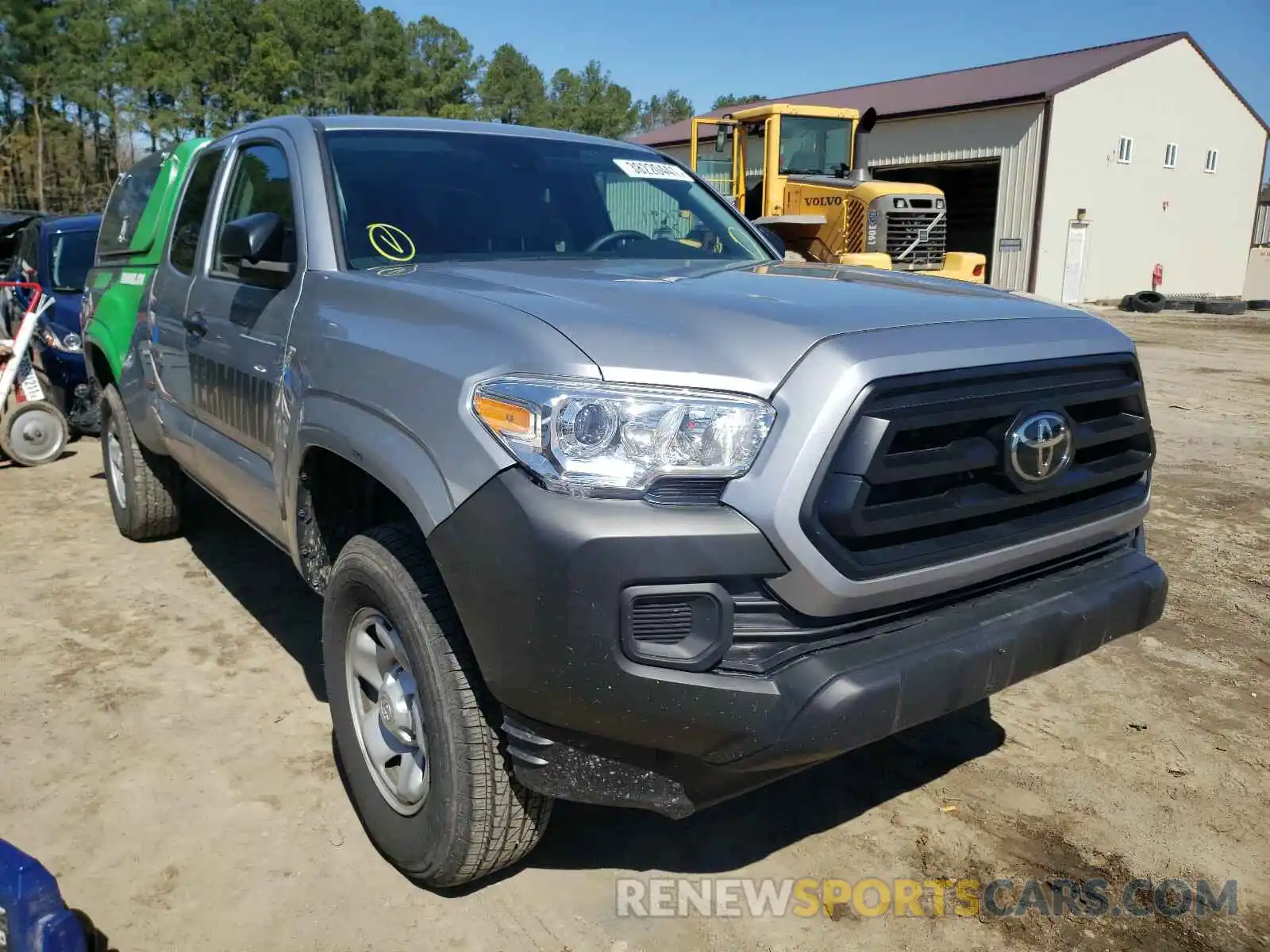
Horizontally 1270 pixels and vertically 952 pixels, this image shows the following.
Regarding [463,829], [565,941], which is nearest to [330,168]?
[463,829]

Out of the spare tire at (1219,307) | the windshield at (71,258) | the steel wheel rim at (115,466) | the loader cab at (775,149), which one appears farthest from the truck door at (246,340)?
the spare tire at (1219,307)

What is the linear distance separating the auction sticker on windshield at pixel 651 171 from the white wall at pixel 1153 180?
2324cm

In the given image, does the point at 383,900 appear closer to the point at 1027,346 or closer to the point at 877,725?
the point at 877,725

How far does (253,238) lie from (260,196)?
796mm

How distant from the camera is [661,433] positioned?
202 cm

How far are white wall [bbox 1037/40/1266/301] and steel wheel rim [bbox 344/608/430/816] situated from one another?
25.4 m

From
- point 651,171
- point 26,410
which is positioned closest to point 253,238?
point 651,171

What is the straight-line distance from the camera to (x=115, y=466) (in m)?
5.60

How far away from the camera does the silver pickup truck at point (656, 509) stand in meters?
1.99

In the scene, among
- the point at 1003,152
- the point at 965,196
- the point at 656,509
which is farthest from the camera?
the point at 965,196

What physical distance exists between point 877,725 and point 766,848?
3.02 feet

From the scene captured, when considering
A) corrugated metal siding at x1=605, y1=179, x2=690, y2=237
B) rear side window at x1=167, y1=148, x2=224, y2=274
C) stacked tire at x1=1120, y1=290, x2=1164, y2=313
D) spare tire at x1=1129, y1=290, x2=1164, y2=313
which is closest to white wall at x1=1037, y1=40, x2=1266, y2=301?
stacked tire at x1=1120, y1=290, x2=1164, y2=313

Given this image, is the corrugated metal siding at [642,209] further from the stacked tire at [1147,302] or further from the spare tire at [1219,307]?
the spare tire at [1219,307]

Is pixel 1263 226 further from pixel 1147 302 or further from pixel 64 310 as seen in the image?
pixel 64 310
